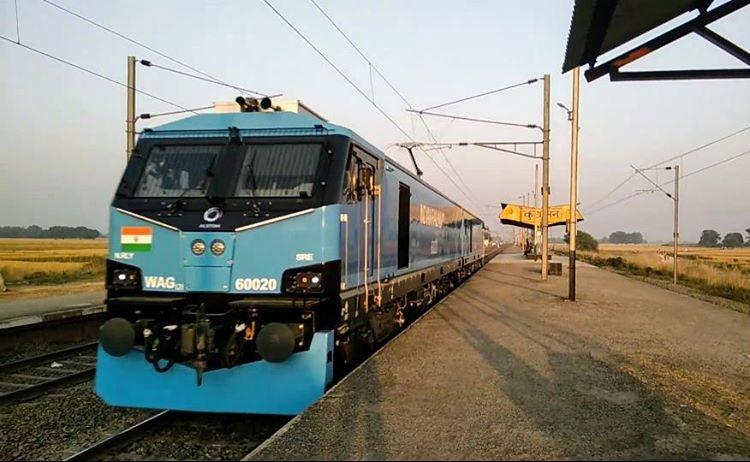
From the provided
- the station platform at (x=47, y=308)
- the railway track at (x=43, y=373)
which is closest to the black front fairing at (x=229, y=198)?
the railway track at (x=43, y=373)

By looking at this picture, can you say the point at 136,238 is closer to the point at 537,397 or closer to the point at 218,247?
the point at 218,247

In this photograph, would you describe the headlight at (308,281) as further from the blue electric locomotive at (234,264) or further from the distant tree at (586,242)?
the distant tree at (586,242)

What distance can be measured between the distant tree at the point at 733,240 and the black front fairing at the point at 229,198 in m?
133

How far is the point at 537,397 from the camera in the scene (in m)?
6.59

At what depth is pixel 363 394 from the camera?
6465 millimetres

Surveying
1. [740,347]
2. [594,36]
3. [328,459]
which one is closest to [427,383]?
[328,459]

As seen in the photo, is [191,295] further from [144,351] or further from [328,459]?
[328,459]

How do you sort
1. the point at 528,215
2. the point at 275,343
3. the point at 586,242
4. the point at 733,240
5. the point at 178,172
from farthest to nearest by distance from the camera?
the point at 733,240 → the point at 586,242 → the point at 528,215 → the point at 178,172 → the point at 275,343

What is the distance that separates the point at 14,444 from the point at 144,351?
5.37 feet

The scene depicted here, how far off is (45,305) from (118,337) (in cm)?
1203

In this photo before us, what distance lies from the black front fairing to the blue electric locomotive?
0.01 meters

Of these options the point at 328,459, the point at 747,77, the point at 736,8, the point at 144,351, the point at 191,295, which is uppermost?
the point at 736,8

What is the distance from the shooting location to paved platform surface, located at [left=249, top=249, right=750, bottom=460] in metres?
4.95

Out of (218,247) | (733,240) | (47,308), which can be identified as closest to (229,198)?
(218,247)
